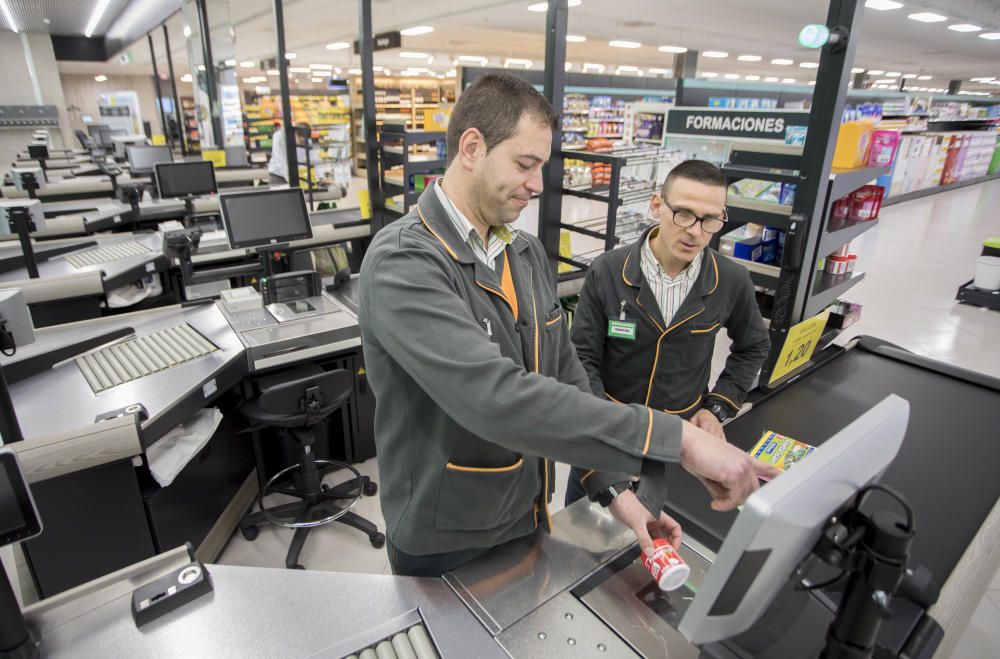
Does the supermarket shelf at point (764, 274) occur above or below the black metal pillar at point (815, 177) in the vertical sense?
below

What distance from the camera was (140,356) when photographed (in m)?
2.56

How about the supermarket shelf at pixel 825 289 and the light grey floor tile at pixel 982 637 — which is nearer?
the light grey floor tile at pixel 982 637

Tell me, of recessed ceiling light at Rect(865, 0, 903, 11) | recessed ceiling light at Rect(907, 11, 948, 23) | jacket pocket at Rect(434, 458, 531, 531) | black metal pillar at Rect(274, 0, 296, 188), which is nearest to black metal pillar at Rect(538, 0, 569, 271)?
jacket pocket at Rect(434, 458, 531, 531)

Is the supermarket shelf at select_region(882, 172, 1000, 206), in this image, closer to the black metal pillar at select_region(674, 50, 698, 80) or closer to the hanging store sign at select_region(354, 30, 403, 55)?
the black metal pillar at select_region(674, 50, 698, 80)

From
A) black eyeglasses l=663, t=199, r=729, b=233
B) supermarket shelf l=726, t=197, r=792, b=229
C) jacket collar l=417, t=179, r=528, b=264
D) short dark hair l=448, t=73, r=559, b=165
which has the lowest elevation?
supermarket shelf l=726, t=197, r=792, b=229

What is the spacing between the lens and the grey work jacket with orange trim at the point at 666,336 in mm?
1856

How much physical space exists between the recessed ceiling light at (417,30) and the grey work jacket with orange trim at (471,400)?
45.2 ft

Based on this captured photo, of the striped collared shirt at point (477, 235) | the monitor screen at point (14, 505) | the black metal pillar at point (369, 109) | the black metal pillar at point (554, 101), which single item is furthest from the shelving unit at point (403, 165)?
the monitor screen at point (14, 505)

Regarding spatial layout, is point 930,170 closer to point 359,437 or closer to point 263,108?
point 359,437

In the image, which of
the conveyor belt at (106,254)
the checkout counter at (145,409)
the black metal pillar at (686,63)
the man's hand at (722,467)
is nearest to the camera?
the man's hand at (722,467)

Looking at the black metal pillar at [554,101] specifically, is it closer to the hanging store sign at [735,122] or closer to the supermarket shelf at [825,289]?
the hanging store sign at [735,122]

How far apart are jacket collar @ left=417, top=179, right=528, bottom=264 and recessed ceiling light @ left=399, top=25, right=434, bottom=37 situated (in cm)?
1383

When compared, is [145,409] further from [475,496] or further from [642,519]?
[642,519]

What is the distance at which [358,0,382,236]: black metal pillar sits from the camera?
4.46 metres
